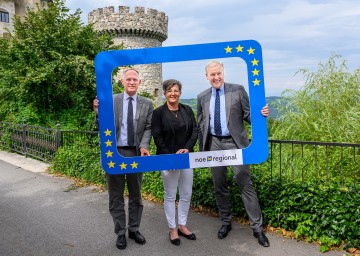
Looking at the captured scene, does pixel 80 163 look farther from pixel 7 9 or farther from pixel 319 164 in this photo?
pixel 7 9

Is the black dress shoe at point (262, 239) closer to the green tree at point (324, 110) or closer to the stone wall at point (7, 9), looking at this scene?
the green tree at point (324, 110)

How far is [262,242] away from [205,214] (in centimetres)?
142

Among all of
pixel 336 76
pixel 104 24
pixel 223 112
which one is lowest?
pixel 223 112

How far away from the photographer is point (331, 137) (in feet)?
22.3

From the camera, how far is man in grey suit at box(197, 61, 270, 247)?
4.03 meters

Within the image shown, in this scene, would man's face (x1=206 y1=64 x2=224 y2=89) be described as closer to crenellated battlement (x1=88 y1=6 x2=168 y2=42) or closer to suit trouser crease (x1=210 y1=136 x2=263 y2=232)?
suit trouser crease (x1=210 y1=136 x2=263 y2=232)

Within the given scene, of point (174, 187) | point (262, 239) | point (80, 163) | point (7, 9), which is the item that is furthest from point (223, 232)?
point (7, 9)

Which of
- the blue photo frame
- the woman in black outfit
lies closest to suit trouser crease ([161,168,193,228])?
the woman in black outfit

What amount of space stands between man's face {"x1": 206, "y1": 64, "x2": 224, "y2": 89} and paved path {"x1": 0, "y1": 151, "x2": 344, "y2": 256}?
2056mm

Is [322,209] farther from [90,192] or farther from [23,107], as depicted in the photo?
[23,107]

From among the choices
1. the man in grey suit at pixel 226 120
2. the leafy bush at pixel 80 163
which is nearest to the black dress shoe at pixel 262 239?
the man in grey suit at pixel 226 120

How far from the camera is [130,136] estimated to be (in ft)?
13.0

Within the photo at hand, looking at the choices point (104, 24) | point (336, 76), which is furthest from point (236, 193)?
point (104, 24)

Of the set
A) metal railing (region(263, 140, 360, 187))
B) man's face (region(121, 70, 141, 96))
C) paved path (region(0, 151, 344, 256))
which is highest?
man's face (region(121, 70, 141, 96))
